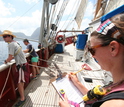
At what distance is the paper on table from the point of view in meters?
0.90

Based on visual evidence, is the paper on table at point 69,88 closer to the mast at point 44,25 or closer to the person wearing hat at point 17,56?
the person wearing hat at point 17,56

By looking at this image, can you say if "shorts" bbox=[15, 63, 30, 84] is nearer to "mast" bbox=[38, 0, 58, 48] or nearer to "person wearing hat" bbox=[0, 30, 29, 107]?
"person wearing hat" bbox=[0, 30, 29, 107]

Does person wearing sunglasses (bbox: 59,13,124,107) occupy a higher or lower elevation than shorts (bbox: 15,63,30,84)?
higher

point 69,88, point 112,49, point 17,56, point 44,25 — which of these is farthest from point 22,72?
point 44,25

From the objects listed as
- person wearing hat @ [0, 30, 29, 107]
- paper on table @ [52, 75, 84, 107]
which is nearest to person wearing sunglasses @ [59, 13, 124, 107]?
paper on table @ [52, 75, 84, 107]

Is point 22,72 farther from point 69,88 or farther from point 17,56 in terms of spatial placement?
point 69,88

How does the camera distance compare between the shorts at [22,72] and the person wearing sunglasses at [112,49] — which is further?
the shorts at [22,72]

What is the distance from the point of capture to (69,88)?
3.30ft

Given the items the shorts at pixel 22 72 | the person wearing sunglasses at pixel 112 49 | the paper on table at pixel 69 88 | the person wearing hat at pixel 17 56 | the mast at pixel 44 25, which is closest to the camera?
the person wearing sunglasses at pixel 112 49

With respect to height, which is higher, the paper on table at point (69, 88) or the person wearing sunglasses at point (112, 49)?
the person wearing sunglasses at point (112, 49)

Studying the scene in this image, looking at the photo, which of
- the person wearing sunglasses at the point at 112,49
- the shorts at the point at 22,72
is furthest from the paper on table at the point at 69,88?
the shorts at the point at 22,72

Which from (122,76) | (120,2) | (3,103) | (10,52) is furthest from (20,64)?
(120,2)

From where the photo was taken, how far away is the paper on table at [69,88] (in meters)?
0.90

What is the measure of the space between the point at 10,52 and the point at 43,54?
8.49ft
